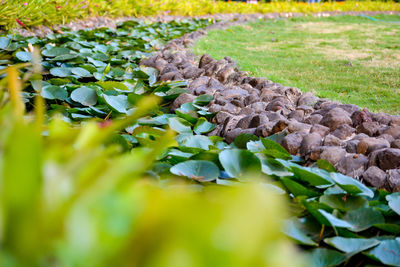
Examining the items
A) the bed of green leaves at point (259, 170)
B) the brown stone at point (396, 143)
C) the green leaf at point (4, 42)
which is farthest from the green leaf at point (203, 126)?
the green leaf at point (4, 42)

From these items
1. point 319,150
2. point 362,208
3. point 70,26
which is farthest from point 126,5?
point 362,208

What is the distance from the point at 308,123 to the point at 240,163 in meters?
0.76

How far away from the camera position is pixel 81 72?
242 centimetres

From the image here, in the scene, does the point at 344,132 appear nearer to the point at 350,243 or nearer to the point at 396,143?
the point at 396,143

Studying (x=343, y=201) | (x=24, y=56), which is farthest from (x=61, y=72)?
(x=343, y=201)

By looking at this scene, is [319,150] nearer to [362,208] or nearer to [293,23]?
[362,208]

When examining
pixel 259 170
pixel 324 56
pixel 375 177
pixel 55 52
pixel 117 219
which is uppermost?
pixel 117 219

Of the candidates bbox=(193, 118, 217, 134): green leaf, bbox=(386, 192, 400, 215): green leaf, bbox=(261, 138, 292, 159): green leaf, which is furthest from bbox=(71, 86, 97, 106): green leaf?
bbox=(386, 192, 400, 215): green leaf

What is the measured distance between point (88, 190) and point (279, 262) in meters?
0.13

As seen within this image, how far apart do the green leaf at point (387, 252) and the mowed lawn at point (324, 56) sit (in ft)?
5.21

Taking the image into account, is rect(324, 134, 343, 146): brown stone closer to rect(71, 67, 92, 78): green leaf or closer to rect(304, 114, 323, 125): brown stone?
rect(304, 114, 323, 125): brown stone

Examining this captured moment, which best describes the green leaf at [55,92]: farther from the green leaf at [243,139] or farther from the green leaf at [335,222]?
the green leaf at [335,222]

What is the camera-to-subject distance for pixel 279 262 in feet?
0.82

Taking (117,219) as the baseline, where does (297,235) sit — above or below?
below
